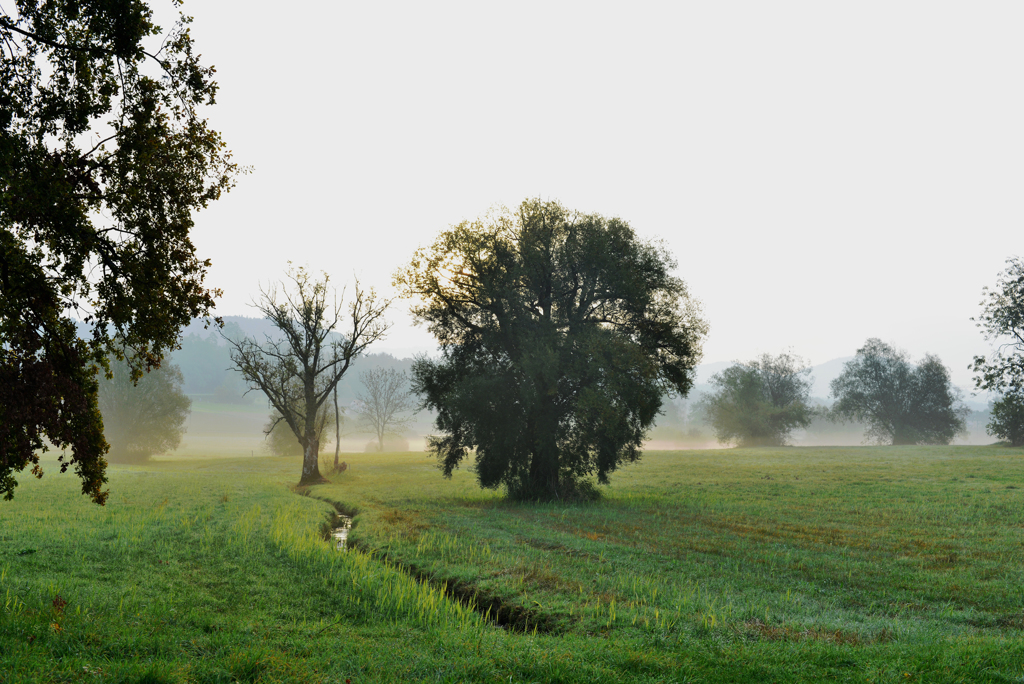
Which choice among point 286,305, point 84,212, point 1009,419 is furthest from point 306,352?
point 1009,419

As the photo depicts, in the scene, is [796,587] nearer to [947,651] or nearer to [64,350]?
[947,651]

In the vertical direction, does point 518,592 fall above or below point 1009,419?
below

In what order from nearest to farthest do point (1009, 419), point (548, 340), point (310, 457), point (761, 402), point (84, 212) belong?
point (84, 212) < point (548, 340) < point (310, 457) < point (1009, 419) < point (761, 402)

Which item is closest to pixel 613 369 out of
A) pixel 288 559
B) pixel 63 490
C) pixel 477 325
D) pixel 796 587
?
pixel 477 325

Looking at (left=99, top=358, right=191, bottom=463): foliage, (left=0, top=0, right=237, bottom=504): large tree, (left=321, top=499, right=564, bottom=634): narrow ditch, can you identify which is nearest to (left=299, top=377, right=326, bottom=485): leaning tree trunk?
(left=321, top=499, right=564, bottom=634): narrow ditch

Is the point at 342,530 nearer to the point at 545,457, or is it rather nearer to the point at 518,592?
the point at 545,457

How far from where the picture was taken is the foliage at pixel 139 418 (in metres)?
72.8

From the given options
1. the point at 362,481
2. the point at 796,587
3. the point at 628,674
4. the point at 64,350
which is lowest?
the point at 362,481

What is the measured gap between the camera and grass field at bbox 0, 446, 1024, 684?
23.8 feet

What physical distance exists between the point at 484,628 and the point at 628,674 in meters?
3.06

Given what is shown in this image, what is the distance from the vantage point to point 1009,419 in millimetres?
53594

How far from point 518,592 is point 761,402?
A: 267 feet

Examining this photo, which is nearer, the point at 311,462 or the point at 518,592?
the point at 518,592

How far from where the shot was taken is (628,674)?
23.2ft
